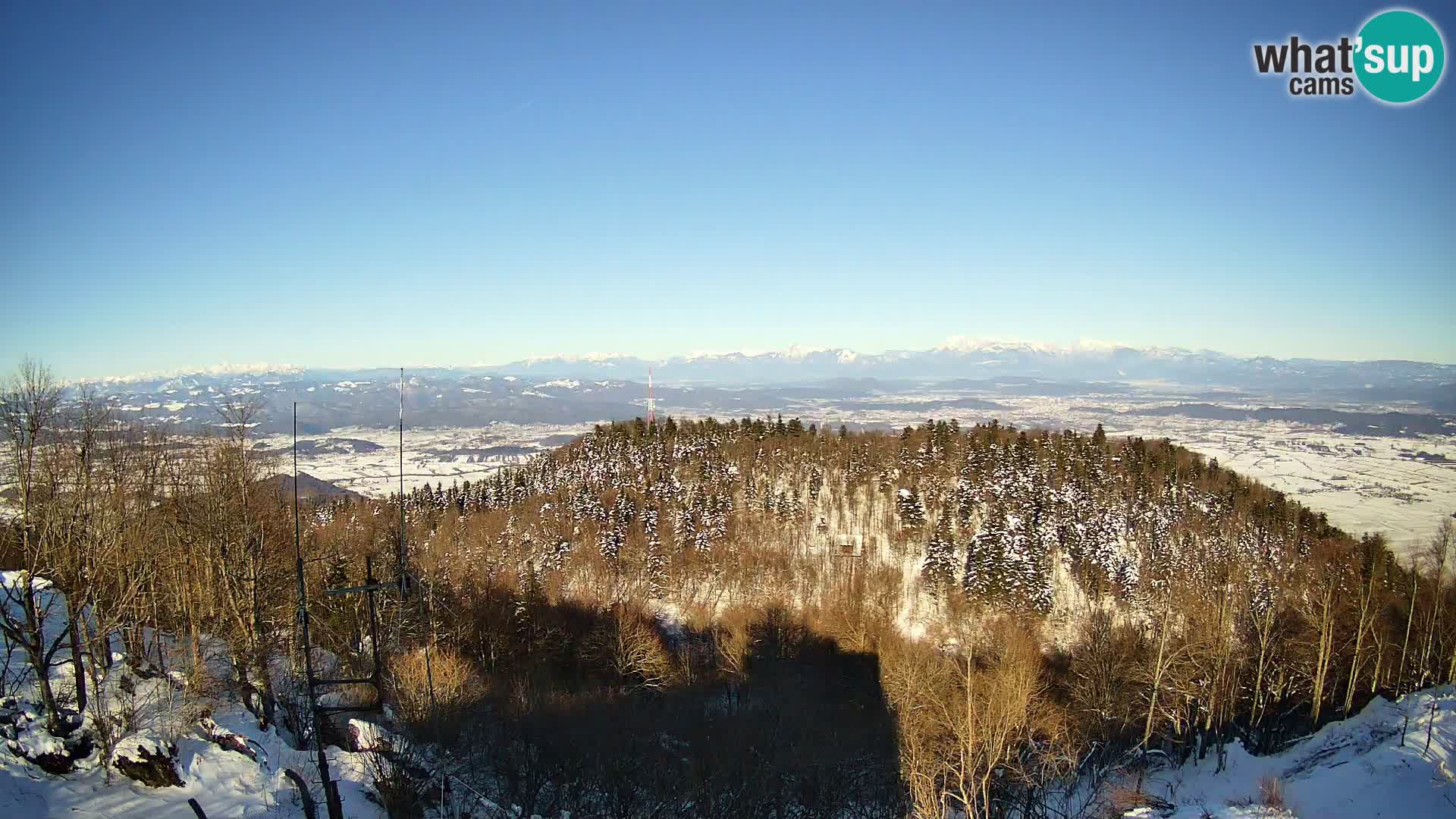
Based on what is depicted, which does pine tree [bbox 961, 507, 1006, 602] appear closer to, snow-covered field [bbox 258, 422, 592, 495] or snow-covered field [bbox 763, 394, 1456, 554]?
snow-covered field [bbox 763, 394, 1456, 554]

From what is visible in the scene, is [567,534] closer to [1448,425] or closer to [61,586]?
[61,586]

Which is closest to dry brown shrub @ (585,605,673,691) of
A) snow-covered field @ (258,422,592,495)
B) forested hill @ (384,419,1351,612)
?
forested hill @ (384,419,1351,612)

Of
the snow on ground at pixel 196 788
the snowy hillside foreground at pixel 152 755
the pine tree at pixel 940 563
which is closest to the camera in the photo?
the snow on ground at pixel 196 788

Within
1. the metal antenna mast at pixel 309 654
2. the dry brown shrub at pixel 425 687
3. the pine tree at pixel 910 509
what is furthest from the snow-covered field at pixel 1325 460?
the metal antenna mast at pixel 309 654

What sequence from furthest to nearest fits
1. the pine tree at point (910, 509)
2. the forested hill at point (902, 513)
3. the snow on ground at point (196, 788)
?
the pine tree at point (910, 509) < the forested hill at point (902, 513) < the snow on ground at point (196, 788)

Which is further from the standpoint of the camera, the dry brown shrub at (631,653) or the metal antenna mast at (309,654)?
the dry brown shrub at (631,653)

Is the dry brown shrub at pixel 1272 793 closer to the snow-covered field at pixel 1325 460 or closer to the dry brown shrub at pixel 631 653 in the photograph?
the dry brown shrub at pixel 631 653

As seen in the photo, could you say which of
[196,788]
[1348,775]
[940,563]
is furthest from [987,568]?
[196,788]

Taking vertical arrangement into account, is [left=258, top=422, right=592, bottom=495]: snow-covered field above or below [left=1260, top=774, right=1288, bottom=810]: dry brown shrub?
below
